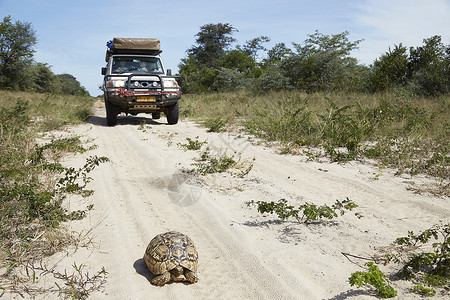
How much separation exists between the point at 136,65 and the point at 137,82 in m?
1.21

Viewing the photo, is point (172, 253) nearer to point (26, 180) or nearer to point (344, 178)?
point (26, 180)

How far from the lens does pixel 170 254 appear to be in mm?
2658

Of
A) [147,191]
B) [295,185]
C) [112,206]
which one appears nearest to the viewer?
[112,206]

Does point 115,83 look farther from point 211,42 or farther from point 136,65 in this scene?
point 211,42

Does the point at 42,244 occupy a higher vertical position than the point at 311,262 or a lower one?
higher

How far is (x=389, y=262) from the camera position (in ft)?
9.34

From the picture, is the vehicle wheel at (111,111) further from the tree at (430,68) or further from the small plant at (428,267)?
the tree at (430,68)

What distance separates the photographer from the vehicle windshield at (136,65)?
1044cm

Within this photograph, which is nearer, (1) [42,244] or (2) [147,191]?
(1) [42,244]

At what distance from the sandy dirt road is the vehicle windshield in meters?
5.29

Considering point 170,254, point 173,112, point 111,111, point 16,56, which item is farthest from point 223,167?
point 16,56

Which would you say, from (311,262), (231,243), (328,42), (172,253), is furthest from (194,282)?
(328,42)

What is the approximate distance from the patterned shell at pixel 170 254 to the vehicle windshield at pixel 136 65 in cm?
864

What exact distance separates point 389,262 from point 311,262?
68cm
